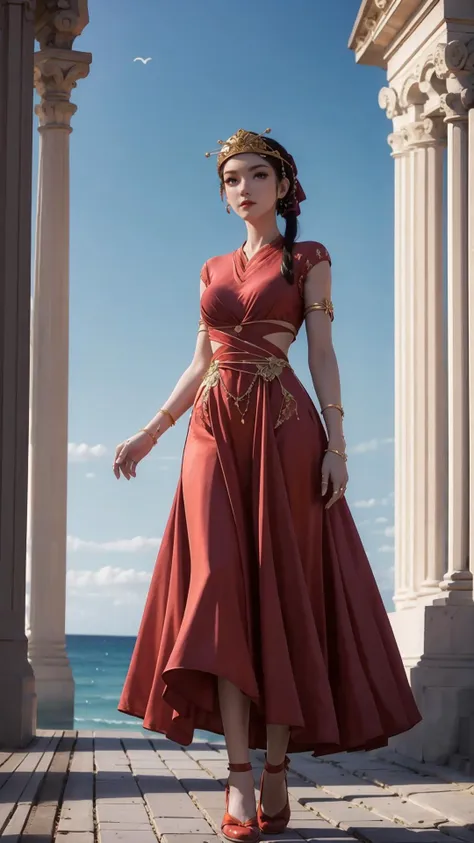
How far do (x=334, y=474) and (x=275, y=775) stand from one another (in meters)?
1.00

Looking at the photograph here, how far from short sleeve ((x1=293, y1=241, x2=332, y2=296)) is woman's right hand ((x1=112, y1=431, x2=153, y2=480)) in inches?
30.9

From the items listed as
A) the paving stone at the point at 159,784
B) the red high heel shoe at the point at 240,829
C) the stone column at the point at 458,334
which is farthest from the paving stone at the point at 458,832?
the stone column at the point at 458,334

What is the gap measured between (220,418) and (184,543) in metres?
0.44

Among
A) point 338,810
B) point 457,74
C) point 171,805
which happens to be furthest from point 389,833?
point 457,74

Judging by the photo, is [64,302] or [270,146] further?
[64,302]

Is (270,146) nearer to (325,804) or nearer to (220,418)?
(220,418)

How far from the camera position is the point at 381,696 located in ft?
14.0

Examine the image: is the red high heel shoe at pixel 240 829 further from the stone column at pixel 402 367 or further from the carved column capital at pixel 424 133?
the carved column capital at pixel 424 133

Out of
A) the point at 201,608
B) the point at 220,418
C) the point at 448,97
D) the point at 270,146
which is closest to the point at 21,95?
the point at 448,97

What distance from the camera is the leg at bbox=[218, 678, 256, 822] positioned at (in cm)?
392

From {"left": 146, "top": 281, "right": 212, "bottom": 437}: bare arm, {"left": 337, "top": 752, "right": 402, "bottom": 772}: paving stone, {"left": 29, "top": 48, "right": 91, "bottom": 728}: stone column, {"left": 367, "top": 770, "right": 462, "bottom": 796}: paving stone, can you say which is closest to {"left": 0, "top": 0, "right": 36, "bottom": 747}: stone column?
{"left": 337, "top": 752, "right": 402, "bottom": 772}: paving stone

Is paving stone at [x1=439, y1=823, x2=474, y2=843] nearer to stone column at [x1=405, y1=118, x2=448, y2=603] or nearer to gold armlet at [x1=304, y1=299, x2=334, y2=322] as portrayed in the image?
gold armlet at [x1=304, y1=299, x2=334, y2=322]

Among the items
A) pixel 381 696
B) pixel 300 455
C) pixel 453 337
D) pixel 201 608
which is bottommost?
pixel 381 696

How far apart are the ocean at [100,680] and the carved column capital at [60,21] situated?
2043 centimetres
